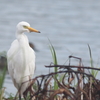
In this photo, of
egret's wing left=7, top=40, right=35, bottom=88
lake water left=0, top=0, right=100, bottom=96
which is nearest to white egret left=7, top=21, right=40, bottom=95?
egret's wing left=7, top=40, right=35, bottom=88

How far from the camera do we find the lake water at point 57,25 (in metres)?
15.7

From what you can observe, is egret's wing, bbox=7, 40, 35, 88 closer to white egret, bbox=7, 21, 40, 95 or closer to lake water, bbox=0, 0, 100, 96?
white egret, bbox=7, 21, 40, 95

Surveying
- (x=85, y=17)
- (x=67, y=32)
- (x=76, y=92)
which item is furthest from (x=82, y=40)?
(x=76, y=92)

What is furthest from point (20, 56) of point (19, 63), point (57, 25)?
point (57, 25)

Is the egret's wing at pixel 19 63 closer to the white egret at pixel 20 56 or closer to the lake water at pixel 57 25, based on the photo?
the white egret at pixel 20 56

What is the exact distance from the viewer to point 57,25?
2130cm

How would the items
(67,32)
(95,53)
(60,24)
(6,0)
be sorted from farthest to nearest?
1. (6,0)
2. (60,24)
3. (67,32)
4. (95,53)

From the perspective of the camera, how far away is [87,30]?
65.3 ft

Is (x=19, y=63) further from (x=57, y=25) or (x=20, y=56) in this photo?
(x=57, y=25)

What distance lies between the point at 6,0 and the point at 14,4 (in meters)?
1.43

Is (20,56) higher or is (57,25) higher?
(57,25)

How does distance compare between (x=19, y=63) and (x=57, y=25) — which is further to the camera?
(x=57, y=25)

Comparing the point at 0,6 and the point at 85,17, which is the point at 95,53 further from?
the point at 0,6

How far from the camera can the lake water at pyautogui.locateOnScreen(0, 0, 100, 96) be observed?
15.7m
